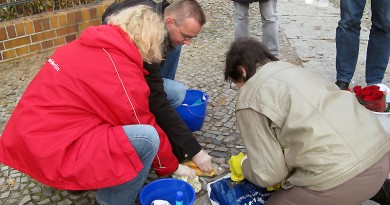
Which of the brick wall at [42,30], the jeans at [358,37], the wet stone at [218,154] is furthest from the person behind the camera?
the brick wall at [42,30]

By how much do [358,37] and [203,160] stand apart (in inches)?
73.2

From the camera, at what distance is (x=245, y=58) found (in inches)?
85.4

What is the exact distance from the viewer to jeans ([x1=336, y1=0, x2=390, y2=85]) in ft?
11.0

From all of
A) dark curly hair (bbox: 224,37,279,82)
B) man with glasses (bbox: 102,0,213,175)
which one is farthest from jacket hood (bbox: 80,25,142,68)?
dark curly hair (bbox: 224,37,279,82)

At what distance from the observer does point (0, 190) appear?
101 inches

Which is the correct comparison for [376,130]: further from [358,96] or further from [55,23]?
[55,23]

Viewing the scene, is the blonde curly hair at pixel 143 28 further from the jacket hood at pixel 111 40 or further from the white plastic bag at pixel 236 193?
the white plastic bag at pixel 236 193

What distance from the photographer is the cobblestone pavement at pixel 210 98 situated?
254 centimetres

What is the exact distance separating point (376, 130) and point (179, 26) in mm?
1230

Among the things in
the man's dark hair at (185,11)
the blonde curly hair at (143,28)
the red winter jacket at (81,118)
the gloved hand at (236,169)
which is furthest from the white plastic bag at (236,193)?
the man's dark hair at (185,11)

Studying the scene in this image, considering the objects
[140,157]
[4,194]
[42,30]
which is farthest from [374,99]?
[42,30]

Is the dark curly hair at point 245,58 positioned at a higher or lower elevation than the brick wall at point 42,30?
higher

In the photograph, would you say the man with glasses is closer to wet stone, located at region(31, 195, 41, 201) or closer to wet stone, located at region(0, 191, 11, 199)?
wet stone, located at region(31, 195, 41, 201)

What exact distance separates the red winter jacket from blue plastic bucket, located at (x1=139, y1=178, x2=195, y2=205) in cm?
32
